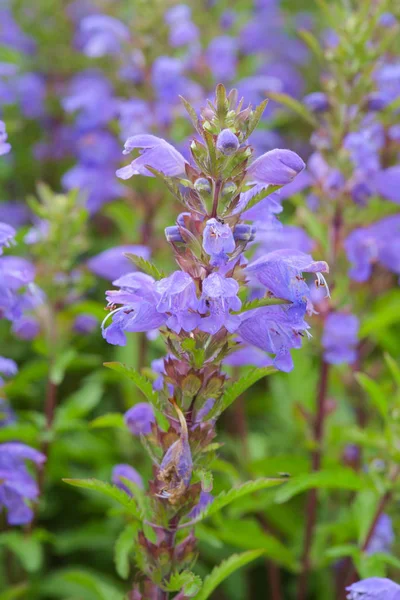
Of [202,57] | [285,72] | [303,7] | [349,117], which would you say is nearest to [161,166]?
Result: [349,117]

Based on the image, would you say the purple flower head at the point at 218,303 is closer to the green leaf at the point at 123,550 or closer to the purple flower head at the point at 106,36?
the green leaf at the point at 123,550

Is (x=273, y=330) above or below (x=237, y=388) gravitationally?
above

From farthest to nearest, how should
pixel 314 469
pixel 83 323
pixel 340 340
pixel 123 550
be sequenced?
pixel 83 323 → pixel 314 469 → pixel 340 340 → pixel 123 550

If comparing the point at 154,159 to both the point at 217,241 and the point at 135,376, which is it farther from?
the point at 135,376

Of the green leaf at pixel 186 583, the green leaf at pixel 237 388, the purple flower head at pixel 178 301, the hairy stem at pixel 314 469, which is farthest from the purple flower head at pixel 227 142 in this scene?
the hairy stem at pixel 314 469

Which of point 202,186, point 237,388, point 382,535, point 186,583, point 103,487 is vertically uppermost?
point 202,186

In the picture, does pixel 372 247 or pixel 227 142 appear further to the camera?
pixel 372 247

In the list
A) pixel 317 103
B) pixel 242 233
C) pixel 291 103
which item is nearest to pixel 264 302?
pixel 242 233
